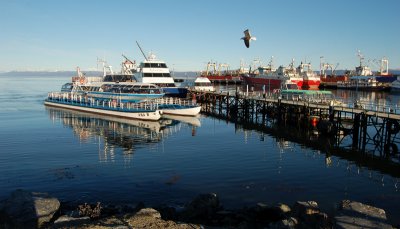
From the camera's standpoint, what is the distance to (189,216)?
16109mm

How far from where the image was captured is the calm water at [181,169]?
66.4 ft

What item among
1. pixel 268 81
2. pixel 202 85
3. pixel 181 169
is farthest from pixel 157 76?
pixel 268 81

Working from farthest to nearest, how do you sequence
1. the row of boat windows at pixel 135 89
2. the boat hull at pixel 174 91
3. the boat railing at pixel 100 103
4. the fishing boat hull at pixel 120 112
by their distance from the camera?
the boat hull at pixel 174 91 → the row of boat windows at pixel 135 89 → the boat railing at pixel 100 103 → the fishing boat hull at pixel 120 112

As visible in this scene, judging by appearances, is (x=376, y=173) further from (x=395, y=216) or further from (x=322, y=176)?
(x=395, y=216)

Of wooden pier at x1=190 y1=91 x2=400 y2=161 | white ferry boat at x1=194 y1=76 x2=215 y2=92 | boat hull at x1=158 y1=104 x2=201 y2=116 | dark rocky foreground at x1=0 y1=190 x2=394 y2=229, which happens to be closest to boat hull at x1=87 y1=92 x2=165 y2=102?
boat hull at x1=158 y1=104 x2=201 y2=116

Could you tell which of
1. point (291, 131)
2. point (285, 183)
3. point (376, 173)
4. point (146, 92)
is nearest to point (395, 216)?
point (285, 183)

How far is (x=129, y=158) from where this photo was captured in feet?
93.0

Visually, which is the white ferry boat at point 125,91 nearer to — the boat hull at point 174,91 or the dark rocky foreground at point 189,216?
the boat hull at point 174,91

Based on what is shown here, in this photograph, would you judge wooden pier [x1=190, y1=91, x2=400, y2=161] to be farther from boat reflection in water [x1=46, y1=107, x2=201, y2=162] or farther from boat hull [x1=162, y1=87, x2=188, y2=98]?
boat reflection in water [x1=46, y1=107, x2=201, y2=162]

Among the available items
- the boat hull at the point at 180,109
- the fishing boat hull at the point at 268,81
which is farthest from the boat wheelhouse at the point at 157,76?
the fishing boat hull at the point at 268,81

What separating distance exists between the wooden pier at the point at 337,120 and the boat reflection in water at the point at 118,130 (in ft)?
27.5

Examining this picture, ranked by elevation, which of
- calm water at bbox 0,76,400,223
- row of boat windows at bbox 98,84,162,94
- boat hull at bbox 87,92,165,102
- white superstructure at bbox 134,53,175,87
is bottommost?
calm water at bbox 0,76,400,223

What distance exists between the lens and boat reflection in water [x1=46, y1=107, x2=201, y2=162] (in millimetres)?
32875

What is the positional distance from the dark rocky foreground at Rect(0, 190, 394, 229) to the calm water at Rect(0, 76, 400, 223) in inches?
83.1
